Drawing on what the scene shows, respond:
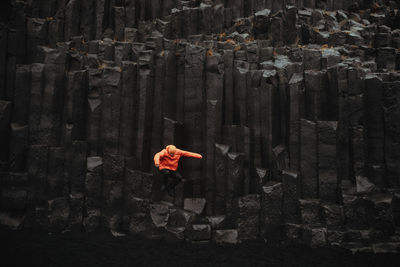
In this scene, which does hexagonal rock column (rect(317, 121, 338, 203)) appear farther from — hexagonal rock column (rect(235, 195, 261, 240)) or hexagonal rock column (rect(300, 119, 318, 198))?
hexagonal rock column (rect(235, 195, 261, 240))

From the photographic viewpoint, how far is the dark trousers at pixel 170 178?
8508 mm

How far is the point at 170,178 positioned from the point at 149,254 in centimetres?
212

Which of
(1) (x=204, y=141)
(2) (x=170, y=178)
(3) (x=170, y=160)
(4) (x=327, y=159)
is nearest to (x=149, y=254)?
(2) (x=170, y=178)

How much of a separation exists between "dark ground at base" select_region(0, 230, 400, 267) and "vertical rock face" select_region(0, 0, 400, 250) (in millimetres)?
548

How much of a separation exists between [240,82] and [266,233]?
4.10 metres

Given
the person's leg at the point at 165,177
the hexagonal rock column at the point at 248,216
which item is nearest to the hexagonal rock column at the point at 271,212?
the hexagonal rock column at the point at 248,216

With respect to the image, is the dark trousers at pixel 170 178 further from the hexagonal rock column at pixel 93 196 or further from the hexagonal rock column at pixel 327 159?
the hexagonal rock column at pixel 327 159

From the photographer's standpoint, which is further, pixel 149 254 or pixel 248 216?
pixel 248 216

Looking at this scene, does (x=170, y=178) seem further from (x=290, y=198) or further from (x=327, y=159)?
(x=327, y=159)

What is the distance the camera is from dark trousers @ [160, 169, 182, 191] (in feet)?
27.9

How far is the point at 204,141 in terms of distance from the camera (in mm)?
9242

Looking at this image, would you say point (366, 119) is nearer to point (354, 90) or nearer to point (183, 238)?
point (354, 90)

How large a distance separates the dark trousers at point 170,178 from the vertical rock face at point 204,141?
0.33m

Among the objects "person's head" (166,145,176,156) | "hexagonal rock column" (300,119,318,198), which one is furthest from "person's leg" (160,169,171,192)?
"hexagonal rock column" (300,119,318,198)
